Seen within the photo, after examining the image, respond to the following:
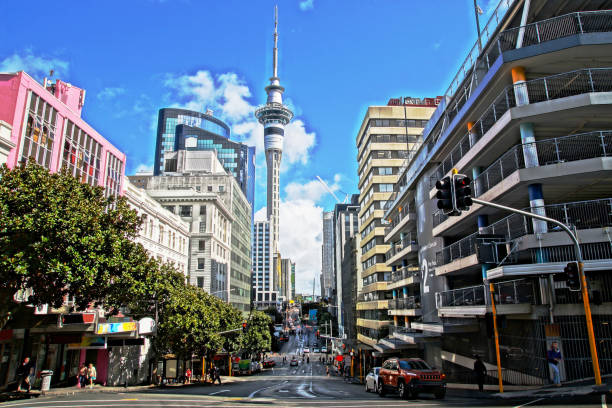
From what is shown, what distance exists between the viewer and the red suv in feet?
58.6

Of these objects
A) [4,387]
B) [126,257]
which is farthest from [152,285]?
[4,387]

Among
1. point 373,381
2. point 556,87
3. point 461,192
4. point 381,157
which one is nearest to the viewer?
point 461,192

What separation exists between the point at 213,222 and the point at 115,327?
43.7 metres

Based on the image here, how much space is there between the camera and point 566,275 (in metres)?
14.5

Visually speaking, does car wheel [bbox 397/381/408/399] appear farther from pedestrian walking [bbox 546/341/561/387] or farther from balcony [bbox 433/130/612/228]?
balcony [bbox 433/130/612/228]

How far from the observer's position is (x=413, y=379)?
59.0 ft

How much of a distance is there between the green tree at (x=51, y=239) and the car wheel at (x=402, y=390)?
14478 mm

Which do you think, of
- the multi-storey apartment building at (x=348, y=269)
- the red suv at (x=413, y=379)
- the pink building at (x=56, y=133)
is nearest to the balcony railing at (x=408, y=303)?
the red suv at (x=413, y=379)

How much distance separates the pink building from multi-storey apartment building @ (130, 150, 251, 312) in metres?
25.5

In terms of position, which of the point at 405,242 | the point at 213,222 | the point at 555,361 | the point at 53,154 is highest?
the point at 213,222

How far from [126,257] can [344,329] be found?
8812cm

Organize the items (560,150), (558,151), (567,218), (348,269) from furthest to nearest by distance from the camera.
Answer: (348,269)
(560,150)
(558,151)
(567,218)

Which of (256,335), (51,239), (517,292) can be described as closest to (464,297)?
(517,292)

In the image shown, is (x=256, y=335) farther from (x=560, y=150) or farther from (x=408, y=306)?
(x=560, y=150)
